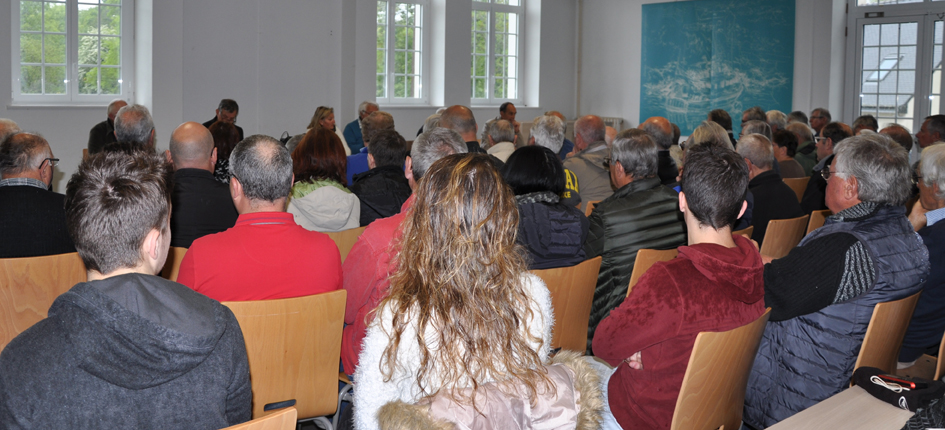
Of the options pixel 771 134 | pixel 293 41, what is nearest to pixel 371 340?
pixel 771 134

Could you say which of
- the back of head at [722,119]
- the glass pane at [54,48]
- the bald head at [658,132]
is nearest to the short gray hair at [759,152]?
the bald head at [658,132]

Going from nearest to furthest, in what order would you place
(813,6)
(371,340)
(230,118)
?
(371,340), (230,118), (813,6)

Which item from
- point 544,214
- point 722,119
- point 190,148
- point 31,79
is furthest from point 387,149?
point 31,79

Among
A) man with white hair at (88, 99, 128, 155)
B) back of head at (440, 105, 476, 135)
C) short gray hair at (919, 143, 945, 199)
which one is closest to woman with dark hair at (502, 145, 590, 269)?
short gray hair at (919, 143, 945, 199)

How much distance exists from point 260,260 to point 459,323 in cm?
105

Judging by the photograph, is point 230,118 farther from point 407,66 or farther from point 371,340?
point 371,340

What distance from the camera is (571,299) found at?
8.98 ft

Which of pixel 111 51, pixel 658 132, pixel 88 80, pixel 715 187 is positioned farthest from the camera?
pixel 111 51

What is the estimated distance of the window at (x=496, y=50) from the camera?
12250 millimetres

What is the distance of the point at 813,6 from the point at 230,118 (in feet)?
27.0

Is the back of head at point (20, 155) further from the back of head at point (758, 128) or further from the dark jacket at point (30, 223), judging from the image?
the back of head at point (758, 128)

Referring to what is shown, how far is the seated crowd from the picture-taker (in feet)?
4.16

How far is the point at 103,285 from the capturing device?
125 cm

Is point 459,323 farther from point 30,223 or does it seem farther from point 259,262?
point 30,223
